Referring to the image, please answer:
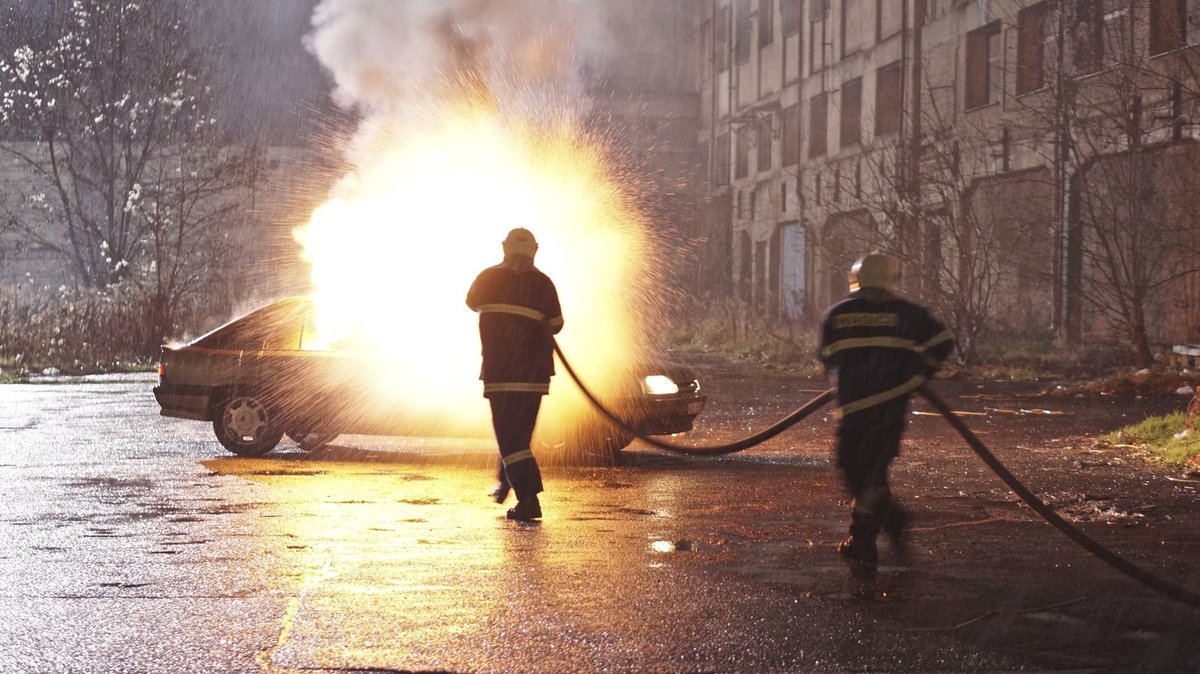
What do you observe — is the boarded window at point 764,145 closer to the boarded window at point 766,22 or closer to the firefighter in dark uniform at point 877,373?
the boarded window at point 766,22

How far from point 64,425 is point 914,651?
12.6 m

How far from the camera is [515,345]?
905cm

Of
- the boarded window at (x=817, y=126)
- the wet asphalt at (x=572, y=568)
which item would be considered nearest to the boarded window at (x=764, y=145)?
the boarded window at (x=817, y=126)

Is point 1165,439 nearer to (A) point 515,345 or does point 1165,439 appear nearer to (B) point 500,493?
(B) point 500,493

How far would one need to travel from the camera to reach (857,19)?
3894 cm

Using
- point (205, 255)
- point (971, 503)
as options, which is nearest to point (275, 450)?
point (971, 503)

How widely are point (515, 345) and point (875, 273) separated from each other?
2.48 m

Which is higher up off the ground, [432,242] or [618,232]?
[618,232]

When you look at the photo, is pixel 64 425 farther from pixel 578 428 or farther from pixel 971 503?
pixel 971 503

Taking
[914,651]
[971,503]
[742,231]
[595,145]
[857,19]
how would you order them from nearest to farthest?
[914,651] < [971,503] < [595,145] < [857,19] < [742,231]

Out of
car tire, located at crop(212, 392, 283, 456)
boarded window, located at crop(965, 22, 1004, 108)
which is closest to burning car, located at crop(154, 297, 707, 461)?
car tire, located at crop(212, 392, 283, 456)

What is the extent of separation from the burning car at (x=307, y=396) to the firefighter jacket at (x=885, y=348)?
4431mm

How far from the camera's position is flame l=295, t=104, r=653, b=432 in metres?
12.2

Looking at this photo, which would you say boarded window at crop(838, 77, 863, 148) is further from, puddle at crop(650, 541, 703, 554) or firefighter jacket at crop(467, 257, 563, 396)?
puddle at crop(650, 541, 703, 554)
